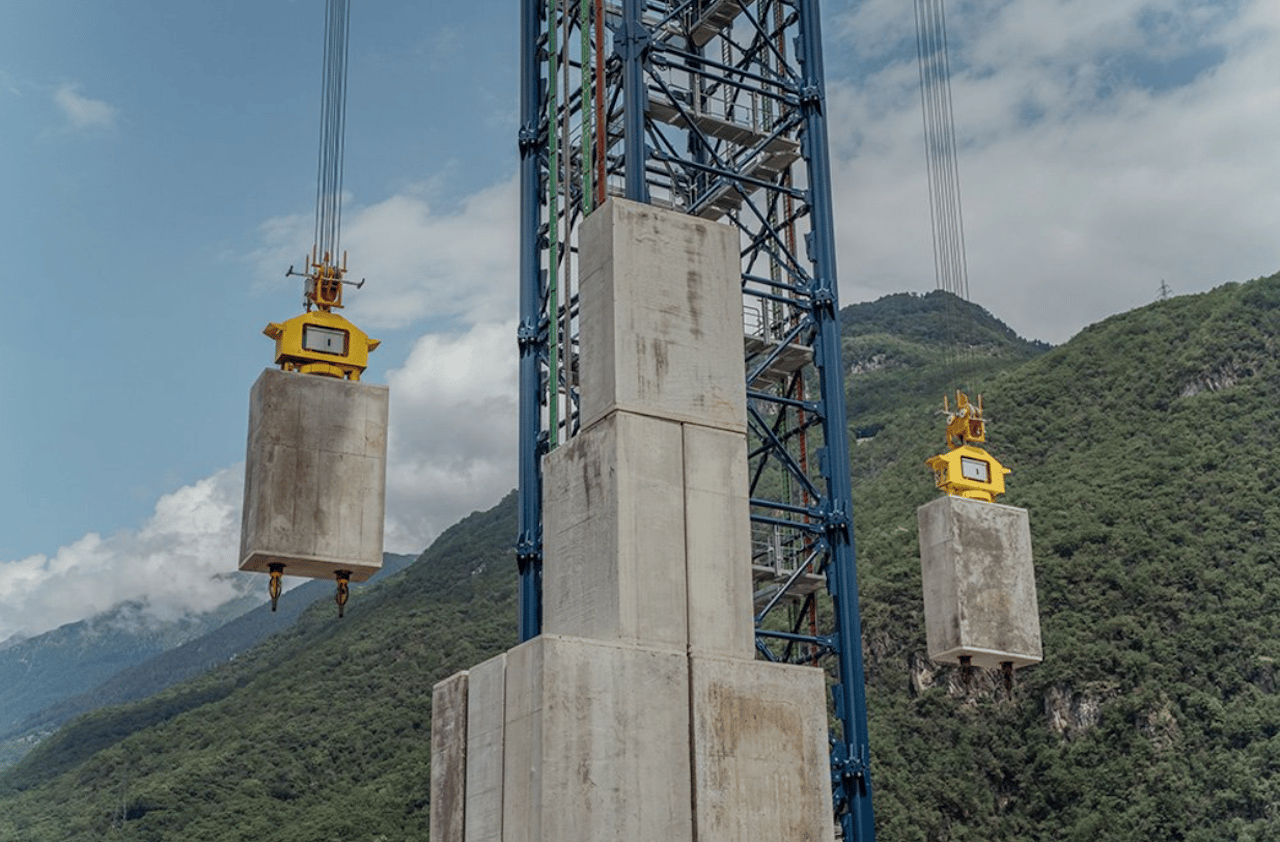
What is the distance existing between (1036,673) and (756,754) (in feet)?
164

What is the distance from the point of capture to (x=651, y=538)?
10719 mm

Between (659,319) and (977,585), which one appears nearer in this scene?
(659,319)

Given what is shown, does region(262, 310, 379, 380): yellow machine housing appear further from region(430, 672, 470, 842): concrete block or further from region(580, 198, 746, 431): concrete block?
region(580, 198, 746, 431): concrete block

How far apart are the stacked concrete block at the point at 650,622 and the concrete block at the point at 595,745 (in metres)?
0.01

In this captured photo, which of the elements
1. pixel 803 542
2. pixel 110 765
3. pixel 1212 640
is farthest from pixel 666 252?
pixel 110 765

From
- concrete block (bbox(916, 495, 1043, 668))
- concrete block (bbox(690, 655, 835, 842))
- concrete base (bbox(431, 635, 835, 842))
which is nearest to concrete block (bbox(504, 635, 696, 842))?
concrete base (bbox(431, 635, 835, 842))

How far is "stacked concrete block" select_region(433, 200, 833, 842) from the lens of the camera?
10.1m

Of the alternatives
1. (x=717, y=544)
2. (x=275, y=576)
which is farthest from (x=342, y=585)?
(x=717, y=544)

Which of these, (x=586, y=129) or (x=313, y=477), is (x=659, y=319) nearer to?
(x=313, y=477)

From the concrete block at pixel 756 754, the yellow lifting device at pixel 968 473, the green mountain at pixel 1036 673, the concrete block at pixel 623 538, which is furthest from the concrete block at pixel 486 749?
the green mountain at pixel 1036 673

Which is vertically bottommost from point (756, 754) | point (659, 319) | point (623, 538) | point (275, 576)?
point (756, 754)

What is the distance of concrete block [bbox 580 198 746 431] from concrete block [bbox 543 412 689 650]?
0.66ft

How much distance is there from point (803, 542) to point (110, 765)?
5670cm

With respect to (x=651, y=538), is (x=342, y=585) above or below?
above
